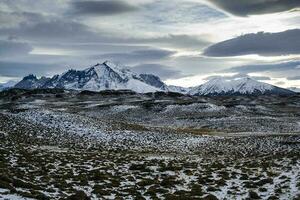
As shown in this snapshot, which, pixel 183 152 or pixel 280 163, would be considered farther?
pixel 183 152

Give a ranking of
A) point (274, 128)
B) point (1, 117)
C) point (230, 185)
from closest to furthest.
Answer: point (230, 185) → point (1, 117) → point (274, 128)

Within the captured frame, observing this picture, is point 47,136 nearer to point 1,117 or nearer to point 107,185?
point 1,117

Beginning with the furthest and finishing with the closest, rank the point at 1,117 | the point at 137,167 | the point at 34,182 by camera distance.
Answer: the point at 1,117 < the point at 137,167 < the point at 34,182

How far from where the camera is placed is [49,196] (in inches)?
824

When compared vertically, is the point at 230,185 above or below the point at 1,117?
below

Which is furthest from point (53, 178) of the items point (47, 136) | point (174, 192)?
point (47, 136)

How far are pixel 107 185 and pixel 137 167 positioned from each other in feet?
22.8

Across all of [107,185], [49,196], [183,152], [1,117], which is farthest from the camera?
[1,117]

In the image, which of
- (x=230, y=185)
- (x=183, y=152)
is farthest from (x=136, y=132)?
(x=230, y=185)

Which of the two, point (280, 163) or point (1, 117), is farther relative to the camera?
point (1, 117)

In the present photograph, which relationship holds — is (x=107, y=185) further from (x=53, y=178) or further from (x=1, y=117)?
(x=1, y=117)

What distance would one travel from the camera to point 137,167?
32062 millimetres

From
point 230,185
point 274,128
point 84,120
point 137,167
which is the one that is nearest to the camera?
point 230,185

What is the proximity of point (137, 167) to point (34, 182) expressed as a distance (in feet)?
32.5
